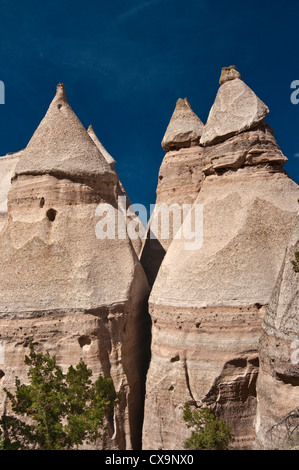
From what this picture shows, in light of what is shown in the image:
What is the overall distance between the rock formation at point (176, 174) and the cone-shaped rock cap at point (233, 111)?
300cm

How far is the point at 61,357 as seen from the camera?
10000 mm

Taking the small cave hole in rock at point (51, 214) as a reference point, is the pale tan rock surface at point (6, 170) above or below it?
above

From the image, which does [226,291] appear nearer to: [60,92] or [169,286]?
[169,286]

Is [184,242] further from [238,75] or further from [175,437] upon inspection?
[238,75]

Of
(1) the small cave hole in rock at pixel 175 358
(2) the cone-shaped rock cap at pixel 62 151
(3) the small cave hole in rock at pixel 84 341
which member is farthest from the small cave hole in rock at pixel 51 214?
(1) the small cave hole in rock at pixel 175 358

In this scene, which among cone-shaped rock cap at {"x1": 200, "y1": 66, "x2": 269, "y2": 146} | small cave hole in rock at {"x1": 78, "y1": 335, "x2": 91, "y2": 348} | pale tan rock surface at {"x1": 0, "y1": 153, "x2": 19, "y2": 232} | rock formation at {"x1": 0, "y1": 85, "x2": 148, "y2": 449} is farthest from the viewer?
pale tan rock surface at {"x1": 0, "y1": 153, "x2": 19, "y2": 232}

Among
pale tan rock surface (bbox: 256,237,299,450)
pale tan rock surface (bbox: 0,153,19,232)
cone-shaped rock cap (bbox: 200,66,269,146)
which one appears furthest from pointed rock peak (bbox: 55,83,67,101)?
pale tan rock surface (bbox: 0,153,19,232)

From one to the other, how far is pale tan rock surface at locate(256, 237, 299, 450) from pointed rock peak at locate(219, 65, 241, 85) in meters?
6.39

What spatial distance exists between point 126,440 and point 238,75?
1051 cm

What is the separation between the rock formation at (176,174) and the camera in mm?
15367

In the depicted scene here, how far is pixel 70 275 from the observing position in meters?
10.3

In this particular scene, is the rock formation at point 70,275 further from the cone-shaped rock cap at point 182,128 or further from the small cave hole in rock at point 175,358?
the cone-shaped rock cap at point 182,128

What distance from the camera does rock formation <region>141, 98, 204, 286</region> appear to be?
15367 mm

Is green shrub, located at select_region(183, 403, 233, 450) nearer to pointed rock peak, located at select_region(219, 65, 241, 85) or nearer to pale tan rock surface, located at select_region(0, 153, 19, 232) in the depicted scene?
pointed rock peak, located at select_region(219, 65, 241, 85)
